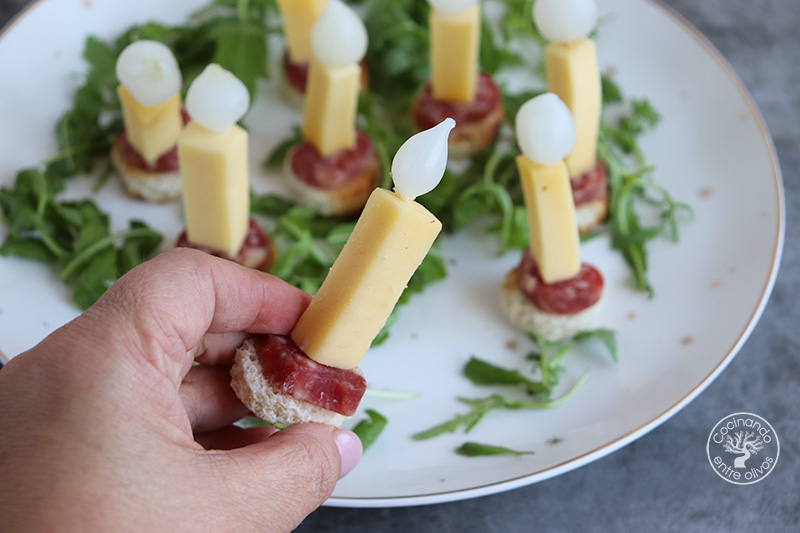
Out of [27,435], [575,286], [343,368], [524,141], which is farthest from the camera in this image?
[575,286]

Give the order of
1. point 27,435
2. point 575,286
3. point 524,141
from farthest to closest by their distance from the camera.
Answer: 1. point 575,286
2. point 524,141
3. point 27,435

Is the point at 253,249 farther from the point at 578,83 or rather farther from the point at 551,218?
the point at 578,83

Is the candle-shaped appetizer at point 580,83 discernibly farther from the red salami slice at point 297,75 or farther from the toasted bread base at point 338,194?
the red salami slice at point 297,75

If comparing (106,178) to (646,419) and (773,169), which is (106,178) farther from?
(773,169)

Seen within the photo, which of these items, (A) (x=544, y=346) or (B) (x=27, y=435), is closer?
(B) (x=27, y=435)

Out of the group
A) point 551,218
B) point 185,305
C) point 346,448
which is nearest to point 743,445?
point 551,218

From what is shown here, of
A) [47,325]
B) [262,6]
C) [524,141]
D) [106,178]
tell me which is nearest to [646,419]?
[524,141]

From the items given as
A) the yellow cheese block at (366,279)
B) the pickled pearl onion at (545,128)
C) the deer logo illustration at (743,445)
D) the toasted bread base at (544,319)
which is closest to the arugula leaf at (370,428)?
the yellow cheese block at (366,279)
